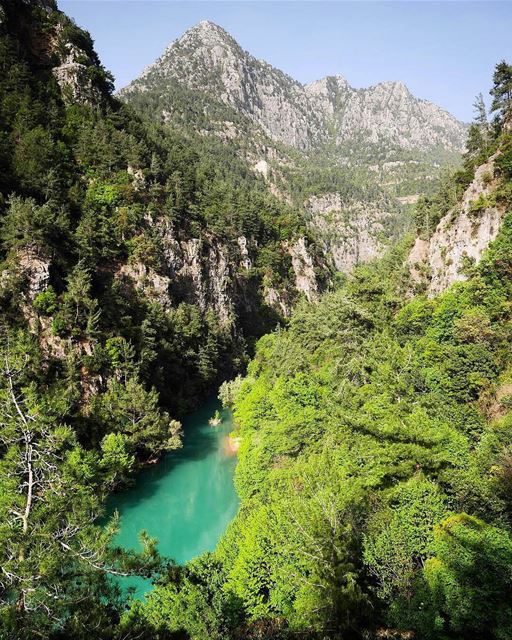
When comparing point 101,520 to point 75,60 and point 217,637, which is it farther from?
point 75,60

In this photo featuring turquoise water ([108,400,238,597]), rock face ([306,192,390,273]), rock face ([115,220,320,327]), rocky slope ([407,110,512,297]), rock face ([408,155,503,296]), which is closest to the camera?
turquoise water ([108,400,238,597])

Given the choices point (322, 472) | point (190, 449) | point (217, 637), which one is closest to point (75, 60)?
point (190, 449)

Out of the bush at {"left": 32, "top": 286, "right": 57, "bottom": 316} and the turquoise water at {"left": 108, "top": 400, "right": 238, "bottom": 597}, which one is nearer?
the turquoise water at {"left": 108, "top": 400, "right": 238, "bottom": 597}

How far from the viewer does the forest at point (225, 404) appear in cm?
1332

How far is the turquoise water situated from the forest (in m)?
2.21

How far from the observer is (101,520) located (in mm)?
33719

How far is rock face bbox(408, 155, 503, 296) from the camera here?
5034 centimetres

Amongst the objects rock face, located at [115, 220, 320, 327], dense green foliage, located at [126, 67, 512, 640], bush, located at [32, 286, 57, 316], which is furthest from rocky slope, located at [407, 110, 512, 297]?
bush, located at [32, 286, 57, 316]

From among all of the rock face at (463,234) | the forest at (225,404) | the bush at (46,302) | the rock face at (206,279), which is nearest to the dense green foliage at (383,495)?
the forest at (225,404)

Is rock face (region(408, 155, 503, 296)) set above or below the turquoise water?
above

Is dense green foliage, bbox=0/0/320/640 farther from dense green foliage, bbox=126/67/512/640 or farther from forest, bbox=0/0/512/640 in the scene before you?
dense green foliage, bbox=126/67/512/640

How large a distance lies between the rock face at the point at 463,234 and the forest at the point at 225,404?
56.6 inches

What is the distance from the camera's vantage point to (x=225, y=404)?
190 feet

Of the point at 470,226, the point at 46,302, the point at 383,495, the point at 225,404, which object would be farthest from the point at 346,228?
the point at 383,495
